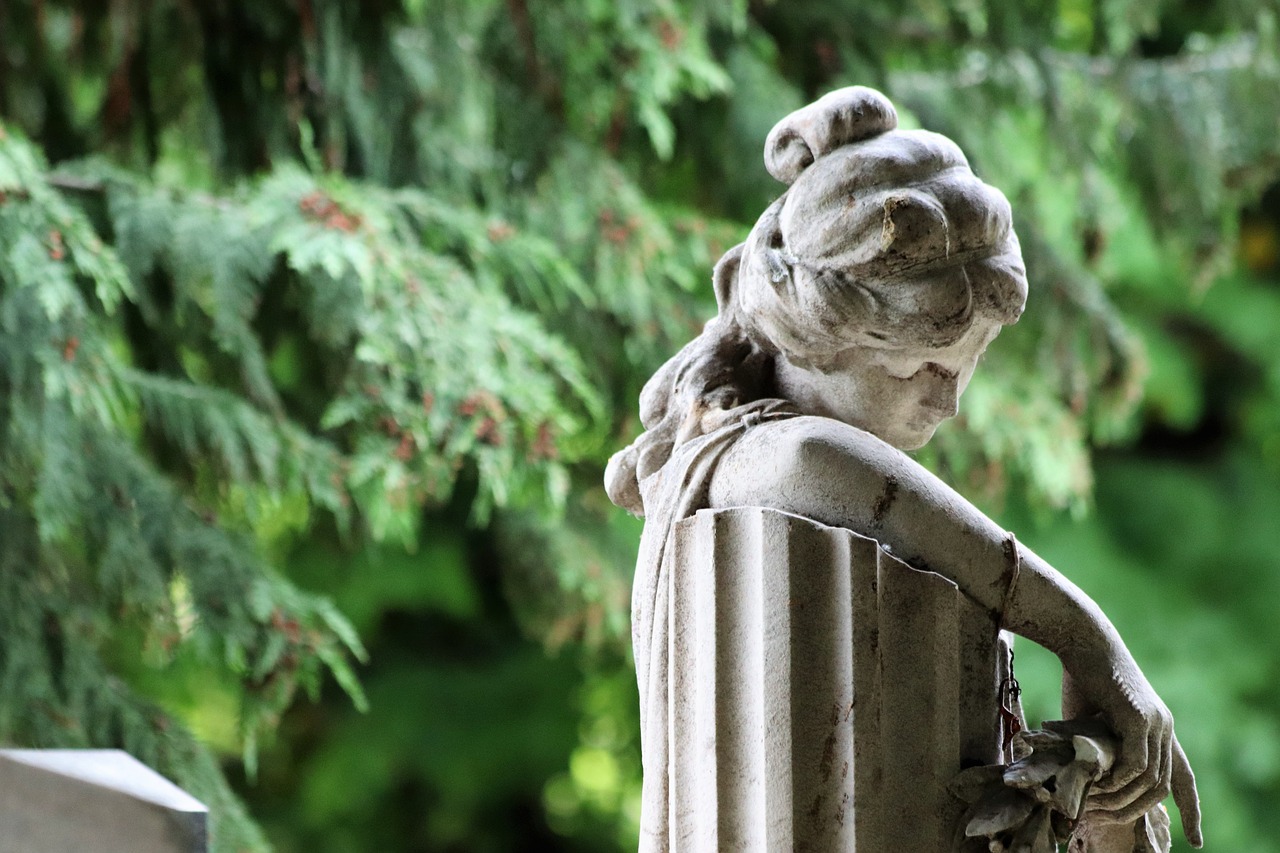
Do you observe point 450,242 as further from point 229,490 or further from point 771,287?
point 771,287

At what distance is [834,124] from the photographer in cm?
232

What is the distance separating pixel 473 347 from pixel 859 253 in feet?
7.43

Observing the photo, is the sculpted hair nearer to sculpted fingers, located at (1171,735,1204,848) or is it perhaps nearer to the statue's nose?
the statue's nose

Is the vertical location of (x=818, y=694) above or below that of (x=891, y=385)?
below

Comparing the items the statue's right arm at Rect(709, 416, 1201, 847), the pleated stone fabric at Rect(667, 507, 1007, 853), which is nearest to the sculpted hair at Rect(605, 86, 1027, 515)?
the statue's right arm at Rect(709, 416, 1201, 847)

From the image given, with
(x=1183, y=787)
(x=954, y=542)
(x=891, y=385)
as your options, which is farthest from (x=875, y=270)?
(x=1183, y=787)

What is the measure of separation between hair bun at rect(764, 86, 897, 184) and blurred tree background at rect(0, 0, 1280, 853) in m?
2.03

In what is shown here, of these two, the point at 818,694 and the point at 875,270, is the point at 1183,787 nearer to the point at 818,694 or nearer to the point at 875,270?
the point at 818,694

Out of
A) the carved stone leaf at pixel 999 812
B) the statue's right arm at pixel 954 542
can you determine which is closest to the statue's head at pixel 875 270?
the statue's right arm at pixel 954 542

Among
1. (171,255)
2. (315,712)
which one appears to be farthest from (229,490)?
(315,712)

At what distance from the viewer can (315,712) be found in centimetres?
837

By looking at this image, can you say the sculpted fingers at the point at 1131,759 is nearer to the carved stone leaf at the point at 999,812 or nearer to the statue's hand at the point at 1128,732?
the statue's hand at the point at 1128,732

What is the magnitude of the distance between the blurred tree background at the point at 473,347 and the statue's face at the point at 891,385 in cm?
201

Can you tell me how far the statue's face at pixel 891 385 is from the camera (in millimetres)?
2324
